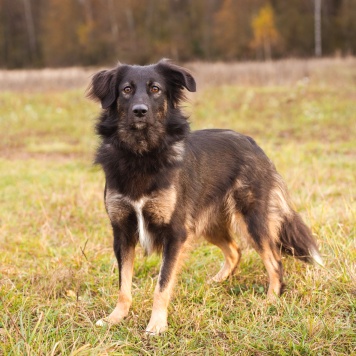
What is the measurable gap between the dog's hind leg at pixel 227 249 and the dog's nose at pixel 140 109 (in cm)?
137

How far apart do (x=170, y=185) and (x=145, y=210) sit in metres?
0.24

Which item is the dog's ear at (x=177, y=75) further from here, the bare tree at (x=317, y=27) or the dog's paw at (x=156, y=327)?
the bare tree at (x=317, y=27)

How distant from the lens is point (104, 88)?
11.2 feet

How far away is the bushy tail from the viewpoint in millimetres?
3842

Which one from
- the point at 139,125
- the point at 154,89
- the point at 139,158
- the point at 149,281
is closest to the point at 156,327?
the point at 149,281

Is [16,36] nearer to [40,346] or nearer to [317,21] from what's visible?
[317,21]

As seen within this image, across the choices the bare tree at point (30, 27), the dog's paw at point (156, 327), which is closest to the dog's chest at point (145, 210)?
the dog's paw at point (156, 327)

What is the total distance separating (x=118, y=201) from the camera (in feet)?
10.6

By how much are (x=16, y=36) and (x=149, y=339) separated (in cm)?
4042

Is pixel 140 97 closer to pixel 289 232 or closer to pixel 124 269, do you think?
pixel 124 269

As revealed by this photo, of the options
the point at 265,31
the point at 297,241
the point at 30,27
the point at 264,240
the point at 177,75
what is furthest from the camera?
the point at 30,27

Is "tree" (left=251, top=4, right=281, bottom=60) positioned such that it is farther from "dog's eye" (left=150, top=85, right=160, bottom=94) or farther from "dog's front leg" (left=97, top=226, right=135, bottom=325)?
"dog's front leg" (left=97, top=226, right=135, bottom=325)

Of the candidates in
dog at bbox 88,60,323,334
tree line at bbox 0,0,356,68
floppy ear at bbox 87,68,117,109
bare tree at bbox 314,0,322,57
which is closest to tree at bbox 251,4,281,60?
tree line at bbox 0,0,356,68

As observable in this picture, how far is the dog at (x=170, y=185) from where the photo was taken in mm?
3211
